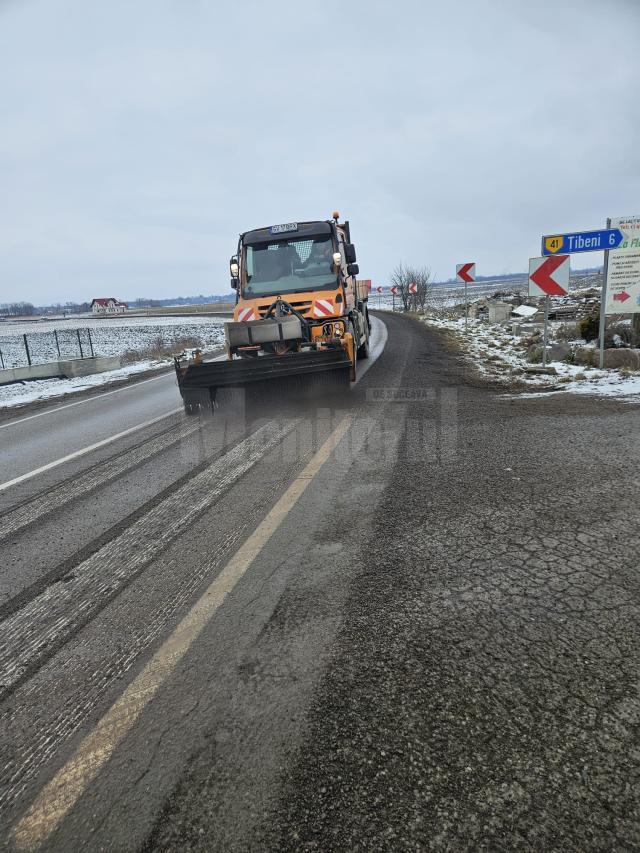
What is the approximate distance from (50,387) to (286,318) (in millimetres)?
8566

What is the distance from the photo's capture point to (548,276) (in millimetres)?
9734

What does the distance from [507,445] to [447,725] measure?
12.3 ft

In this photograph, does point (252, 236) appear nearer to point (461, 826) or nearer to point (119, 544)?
point (119, 544)

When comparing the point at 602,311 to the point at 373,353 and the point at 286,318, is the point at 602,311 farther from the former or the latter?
the point at 373,353

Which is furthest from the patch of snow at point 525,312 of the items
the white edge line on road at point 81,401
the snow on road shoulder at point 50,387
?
the white edge line on road at point 81,401

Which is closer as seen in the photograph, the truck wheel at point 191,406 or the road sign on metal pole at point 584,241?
the truck wheel at point 191,406

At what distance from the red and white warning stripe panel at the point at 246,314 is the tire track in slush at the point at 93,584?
4.60 m

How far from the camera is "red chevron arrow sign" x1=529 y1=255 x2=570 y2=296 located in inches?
376

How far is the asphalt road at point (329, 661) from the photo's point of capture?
1.55 metres

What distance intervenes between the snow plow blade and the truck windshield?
1.97 meters

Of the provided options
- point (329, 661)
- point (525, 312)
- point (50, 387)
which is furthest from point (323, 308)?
point (525, 312)

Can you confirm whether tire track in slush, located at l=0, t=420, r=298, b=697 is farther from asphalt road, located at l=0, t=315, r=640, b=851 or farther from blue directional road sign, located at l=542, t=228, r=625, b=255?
blue directional road sign, located at l=542, t=228, r=625, b=255

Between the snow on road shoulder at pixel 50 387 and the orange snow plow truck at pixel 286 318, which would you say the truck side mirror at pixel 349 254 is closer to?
the orange snow plow truck at pixel 286 318

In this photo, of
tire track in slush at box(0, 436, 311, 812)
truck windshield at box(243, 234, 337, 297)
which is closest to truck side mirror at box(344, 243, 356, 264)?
truck windshield at box(243, 234, 337, 297)
